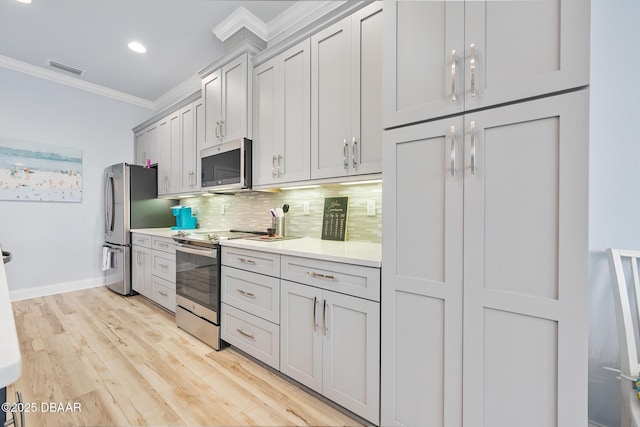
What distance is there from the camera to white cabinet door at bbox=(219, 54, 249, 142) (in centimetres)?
242

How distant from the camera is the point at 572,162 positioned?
893 mm

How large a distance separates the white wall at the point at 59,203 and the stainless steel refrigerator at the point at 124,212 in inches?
8.3

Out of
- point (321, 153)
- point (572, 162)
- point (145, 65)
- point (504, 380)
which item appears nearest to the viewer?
point (572, 162)

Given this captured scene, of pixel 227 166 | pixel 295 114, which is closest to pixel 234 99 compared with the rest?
pixel 227 166

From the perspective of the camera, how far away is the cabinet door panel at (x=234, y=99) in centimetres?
242

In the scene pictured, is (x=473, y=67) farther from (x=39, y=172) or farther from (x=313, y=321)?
(x=39, y=172)

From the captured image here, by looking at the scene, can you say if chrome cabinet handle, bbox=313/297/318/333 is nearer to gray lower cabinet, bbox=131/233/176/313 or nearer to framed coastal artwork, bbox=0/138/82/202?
gray lower cabinet, bbox=131/233/176/313

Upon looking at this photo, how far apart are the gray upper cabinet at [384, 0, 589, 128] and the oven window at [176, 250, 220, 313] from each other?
5.70 feet

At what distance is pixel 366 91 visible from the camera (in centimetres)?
172

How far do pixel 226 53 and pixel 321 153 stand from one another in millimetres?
1498

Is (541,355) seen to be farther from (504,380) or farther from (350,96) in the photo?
(350,96)

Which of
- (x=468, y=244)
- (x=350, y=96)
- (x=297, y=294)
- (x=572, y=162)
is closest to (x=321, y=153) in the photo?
(x=350, y=96)

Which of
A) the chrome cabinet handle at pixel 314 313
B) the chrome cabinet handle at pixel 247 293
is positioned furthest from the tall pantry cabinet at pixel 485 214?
the chrome cabinet handle at pixel 247 293

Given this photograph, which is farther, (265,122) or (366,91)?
(265,122)
